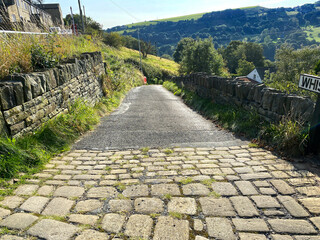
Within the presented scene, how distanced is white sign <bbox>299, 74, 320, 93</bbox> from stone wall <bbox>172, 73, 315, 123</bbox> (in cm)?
64

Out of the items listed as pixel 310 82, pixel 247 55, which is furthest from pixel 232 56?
pixel 310 82

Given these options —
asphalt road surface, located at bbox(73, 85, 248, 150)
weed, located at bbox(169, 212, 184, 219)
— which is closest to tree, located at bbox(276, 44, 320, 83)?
asphalt road surface, located at bbox(73, 85, 248, 150)

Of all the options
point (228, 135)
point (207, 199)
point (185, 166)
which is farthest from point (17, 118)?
point (228, 135)

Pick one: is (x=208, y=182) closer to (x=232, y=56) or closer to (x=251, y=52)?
(x=251, y=52)

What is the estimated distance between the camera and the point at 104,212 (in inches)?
98.3

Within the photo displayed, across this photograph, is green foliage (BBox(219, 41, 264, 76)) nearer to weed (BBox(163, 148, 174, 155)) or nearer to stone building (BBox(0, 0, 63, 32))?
stone building (BBox(0, 0, 63, 32))

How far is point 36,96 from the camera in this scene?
4352 mm

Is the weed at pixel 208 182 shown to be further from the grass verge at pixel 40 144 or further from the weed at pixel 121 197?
the grass verge at pixel 40 144

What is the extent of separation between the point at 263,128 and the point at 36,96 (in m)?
4.87

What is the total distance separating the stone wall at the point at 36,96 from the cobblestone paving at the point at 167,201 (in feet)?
3.06

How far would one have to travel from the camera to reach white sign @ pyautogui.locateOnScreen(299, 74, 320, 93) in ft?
11.1

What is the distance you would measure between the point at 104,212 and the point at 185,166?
5.27ft

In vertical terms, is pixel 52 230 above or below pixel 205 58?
above

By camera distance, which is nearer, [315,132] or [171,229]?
[171,229]
